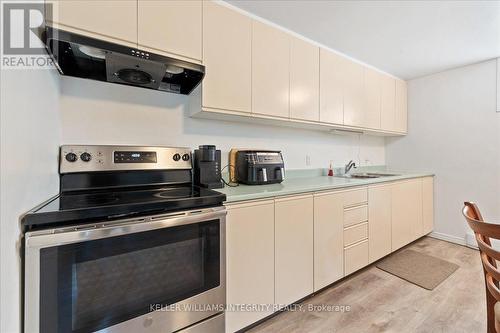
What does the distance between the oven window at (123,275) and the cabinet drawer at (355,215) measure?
1.25 metres

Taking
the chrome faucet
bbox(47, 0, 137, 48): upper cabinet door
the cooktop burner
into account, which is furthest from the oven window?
the chrome faucet

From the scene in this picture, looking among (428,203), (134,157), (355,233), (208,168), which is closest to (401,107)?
(428,203)

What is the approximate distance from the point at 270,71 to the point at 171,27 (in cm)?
78

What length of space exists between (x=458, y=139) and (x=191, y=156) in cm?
333

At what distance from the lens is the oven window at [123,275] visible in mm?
821

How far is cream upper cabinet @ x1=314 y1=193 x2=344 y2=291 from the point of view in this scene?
1717 mm

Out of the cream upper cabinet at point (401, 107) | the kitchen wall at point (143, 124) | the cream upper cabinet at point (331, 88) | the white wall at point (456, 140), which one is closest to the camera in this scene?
the kitchen wall at point (143, 124)

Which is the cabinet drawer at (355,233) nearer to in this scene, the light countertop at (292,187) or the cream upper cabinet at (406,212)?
the light countertop at (292,187)

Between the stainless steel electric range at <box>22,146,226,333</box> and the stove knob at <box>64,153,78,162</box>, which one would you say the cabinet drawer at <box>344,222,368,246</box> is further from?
the stove knob at <box>64,153,78,162</box>

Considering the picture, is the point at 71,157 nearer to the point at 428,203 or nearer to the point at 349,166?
the point at 349,166

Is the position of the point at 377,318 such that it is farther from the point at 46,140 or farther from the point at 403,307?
the point at 46,140

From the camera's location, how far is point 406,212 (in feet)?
8.57

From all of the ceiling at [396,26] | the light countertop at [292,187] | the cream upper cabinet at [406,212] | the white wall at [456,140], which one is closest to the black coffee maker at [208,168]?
the light countertop at [292,187]

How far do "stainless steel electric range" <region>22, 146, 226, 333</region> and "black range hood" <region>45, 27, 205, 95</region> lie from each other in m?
0.44
